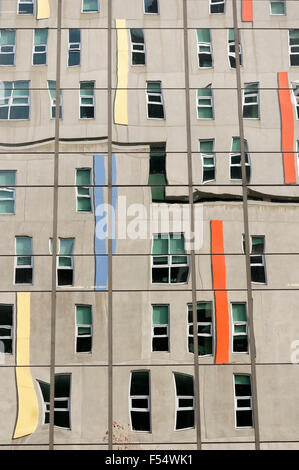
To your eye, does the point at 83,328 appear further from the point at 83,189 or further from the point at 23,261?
the point at 83,189

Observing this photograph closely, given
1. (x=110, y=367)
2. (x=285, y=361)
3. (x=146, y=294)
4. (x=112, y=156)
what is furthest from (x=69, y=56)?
(x=285, y=361)

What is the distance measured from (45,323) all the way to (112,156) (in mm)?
4708

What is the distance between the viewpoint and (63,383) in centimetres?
1775

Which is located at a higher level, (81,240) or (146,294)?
(81,240)

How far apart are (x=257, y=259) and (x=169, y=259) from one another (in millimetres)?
2263

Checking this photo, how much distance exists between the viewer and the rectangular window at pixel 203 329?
59.0ft

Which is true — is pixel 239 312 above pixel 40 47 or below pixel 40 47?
below

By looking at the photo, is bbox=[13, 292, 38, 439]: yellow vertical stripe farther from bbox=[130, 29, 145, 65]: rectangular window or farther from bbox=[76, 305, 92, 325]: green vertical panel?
bbox=[130, 29, 145, 65]: rectangular window

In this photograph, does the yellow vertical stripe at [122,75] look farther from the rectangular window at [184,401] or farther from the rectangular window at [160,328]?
the rectangular window at [184,401]

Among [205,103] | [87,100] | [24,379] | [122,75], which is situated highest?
[122,75]

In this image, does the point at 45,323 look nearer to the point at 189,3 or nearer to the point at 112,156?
the point at 112,156

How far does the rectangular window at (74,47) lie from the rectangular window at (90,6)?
2.26ft

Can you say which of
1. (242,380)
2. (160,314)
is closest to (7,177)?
(160,314)

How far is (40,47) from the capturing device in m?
20.1
